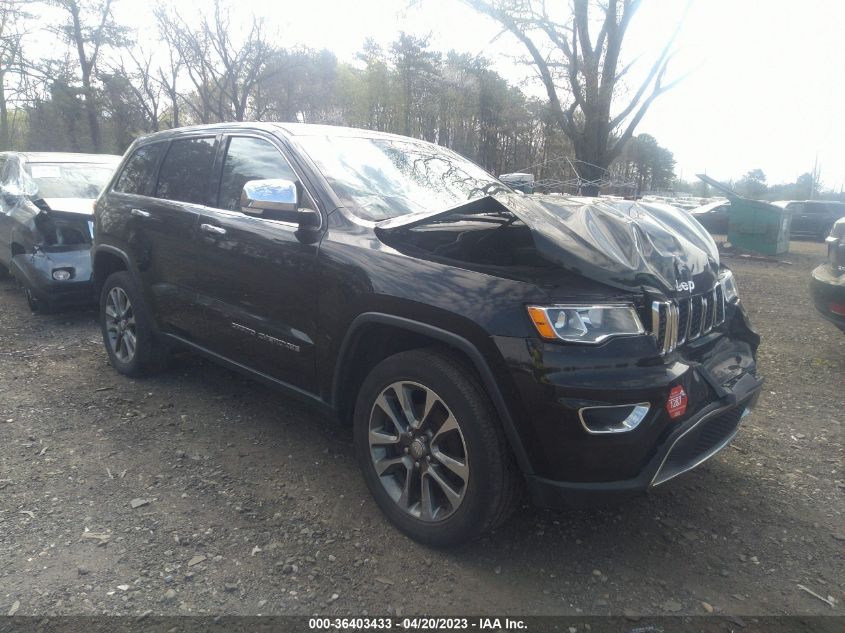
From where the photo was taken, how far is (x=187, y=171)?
4090 mm

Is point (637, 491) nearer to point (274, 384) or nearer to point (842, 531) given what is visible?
point (842, 531)

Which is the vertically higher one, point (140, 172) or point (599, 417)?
point (140, 172)

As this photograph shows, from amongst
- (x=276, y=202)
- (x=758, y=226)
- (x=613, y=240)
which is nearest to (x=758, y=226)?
(x=758, y=226)

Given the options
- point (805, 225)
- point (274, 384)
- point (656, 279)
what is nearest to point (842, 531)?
point (656, 279)

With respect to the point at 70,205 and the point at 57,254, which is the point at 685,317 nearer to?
the point at 57,254

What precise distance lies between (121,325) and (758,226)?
1414 centimetres

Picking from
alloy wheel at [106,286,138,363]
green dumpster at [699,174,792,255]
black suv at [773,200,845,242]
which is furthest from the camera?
black suv at [773,200,845,242]

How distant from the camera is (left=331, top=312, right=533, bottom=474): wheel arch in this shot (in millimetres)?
2379

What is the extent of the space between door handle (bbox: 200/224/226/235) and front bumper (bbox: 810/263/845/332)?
453 centimetres

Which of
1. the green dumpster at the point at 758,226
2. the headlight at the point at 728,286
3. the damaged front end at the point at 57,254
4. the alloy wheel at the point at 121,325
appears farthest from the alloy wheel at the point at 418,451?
the green dumpster at the point at 758,226

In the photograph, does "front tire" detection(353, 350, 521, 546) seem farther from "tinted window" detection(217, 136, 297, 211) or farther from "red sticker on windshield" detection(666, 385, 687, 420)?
"tinted window" detection(217, 136, 297, 211)

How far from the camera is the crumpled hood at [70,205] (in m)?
6.17

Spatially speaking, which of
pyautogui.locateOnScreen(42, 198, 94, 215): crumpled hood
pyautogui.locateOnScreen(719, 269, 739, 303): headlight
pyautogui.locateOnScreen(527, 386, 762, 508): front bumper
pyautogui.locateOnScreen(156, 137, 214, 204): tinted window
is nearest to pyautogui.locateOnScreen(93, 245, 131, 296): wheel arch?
pyautogui.locateOnScreen(156, 137, 214, 204): tinted window

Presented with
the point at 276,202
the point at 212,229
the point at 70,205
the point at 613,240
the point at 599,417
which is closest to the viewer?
the point at 599,417
